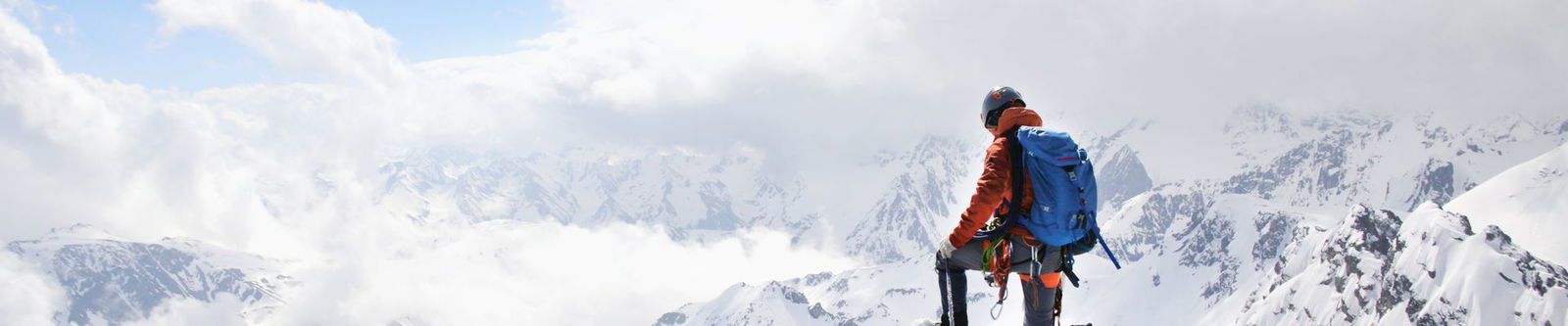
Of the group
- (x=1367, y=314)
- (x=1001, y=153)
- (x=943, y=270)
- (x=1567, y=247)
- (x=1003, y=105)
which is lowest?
(x=1567, y=247)

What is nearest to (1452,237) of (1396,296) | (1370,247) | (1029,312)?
(1396,296)

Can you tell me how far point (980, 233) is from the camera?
8.31 meters

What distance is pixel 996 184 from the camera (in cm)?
736

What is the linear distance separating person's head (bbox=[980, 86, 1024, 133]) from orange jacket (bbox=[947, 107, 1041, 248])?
492 mm

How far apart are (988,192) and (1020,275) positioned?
4.57ft

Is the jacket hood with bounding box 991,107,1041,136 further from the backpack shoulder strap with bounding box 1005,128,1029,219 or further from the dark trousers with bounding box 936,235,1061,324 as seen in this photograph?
the dark trousers with bounding box 936,235,1061,324

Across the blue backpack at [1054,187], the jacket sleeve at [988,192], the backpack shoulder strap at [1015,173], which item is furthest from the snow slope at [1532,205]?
the jacket sleeve at [988,192]

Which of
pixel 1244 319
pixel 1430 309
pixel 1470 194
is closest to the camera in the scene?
pixel 1430 309

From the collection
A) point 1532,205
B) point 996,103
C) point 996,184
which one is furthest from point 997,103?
point 1532,205

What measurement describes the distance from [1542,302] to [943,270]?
131774 millimetres

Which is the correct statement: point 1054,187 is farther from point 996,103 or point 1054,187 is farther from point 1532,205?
point 1532,205

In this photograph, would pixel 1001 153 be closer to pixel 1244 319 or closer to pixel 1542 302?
pixel 1542 302

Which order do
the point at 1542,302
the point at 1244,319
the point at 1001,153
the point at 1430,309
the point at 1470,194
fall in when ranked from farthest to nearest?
1. the point at 1470,194
2. the point at 1244,319
3. the point at 1430,309
4. the point at 1542,302
5. the point at 1001,153

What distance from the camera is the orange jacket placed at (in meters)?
7.33
